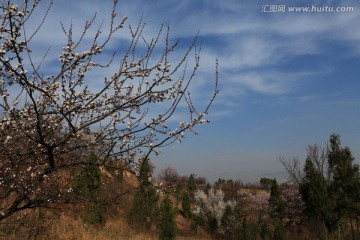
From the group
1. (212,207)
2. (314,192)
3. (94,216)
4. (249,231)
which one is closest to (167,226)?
(94,216)

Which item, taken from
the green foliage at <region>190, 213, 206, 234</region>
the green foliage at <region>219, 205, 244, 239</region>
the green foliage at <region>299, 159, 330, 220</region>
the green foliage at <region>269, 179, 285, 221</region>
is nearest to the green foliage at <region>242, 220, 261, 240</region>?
the green foliage at <region>219, 205, 244, 239</region>

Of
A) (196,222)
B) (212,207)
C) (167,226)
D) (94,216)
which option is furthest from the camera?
(212,207)

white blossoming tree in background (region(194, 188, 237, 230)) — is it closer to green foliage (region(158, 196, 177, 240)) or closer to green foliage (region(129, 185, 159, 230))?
green foliage (region(129, 185, 159, 230))

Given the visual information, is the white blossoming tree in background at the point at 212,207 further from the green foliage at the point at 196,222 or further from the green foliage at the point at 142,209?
the green foliage at the point at 142,209

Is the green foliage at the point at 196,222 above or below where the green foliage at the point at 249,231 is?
above

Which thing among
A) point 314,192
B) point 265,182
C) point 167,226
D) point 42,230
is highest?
point 265,182

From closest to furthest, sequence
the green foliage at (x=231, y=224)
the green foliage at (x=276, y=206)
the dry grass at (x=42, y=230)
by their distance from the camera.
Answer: the dry grass at (x=42, y=230) < the green foliage at (x=231, y=224) < the green foliage at (x=276, y=206)

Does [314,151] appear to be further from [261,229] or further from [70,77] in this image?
[70,77]

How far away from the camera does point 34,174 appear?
156 inches

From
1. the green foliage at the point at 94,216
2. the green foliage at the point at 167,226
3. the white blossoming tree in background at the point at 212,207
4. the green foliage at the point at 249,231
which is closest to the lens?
the green foliage at the point at 94,216

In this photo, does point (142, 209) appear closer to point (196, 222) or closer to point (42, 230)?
point (196, 222)

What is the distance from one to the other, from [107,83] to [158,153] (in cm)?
105

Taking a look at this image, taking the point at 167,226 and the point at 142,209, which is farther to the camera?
the point at 167,226

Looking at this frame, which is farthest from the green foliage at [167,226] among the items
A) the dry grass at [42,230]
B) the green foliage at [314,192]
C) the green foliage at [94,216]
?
the dry grass at [42,230]
